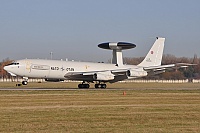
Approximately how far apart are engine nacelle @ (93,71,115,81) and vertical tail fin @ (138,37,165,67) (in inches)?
378

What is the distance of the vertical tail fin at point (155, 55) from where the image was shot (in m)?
75.5

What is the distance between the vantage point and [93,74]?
65.8 m

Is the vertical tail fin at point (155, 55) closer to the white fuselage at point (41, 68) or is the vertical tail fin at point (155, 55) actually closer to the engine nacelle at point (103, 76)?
the engine nacelle at point (103, 76)

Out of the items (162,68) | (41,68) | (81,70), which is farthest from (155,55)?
(41,68)

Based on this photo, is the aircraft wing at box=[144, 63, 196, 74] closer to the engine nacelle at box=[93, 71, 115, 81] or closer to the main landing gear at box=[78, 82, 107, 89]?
the engine nacelle at box=[93, 71, 115, 81]

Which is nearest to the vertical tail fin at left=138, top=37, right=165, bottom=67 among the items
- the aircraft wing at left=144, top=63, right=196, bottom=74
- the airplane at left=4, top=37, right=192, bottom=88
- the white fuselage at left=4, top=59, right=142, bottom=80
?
the airplane at left=4, top=37, right=192, bottom=88

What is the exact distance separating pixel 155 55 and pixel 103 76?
43.9ft

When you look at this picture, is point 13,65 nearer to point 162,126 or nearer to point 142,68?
point 142,68

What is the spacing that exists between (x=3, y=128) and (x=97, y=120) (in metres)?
4.63

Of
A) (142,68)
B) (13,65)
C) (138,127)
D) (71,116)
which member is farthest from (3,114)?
(142,68)

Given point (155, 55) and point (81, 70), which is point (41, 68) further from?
point (155, 55)

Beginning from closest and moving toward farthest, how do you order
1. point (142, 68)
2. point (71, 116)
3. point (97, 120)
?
1. point (97, 120)
2. point (71, 116)
3. point (142, 68)

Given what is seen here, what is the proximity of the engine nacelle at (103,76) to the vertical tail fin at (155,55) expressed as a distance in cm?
961

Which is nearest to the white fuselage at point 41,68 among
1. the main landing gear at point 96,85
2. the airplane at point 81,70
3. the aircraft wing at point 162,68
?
the airplane at point 81,70
